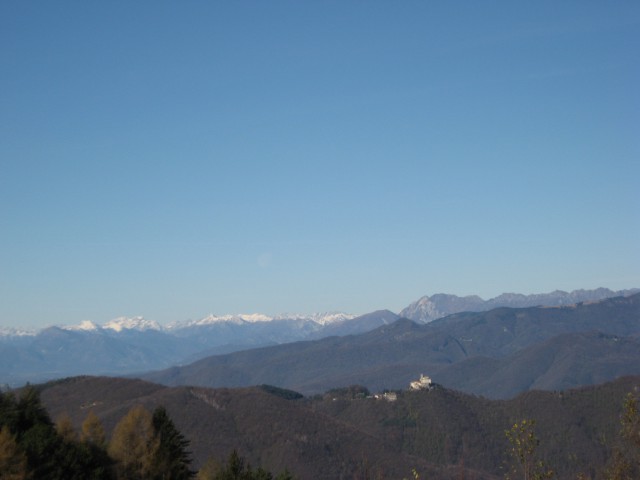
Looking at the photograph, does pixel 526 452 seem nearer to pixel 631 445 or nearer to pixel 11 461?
pixel 631 445

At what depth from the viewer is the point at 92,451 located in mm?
66812

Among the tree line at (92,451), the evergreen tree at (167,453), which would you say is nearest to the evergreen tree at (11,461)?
the tree line at (92,451)

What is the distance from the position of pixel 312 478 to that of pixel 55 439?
14206 centimetres

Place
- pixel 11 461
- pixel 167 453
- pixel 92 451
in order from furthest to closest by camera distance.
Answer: pixel 167 453 → pixel 92 451 → pixel 11 461

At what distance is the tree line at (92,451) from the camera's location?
58094 mm

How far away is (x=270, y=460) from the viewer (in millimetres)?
198750

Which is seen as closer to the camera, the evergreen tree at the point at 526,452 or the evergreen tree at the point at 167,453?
the evergreen tree at the point at 526,452

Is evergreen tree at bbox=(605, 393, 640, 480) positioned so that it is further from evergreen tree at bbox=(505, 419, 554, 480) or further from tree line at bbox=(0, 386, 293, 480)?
tree line at bbox=(0, 386, 293, 480)

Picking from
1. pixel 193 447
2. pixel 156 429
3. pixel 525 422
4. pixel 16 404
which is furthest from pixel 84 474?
pixel 193 447

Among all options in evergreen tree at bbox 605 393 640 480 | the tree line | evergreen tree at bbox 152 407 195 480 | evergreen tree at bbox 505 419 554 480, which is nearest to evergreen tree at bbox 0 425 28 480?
the tree line

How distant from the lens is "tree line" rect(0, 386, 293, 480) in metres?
58.1

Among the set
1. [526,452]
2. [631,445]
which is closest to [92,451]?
[526,452]

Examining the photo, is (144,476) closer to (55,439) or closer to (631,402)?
(55,439)

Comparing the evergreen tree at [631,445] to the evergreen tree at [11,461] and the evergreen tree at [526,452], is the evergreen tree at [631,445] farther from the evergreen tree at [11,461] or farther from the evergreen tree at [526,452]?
the evergreen tree at [11,461]
